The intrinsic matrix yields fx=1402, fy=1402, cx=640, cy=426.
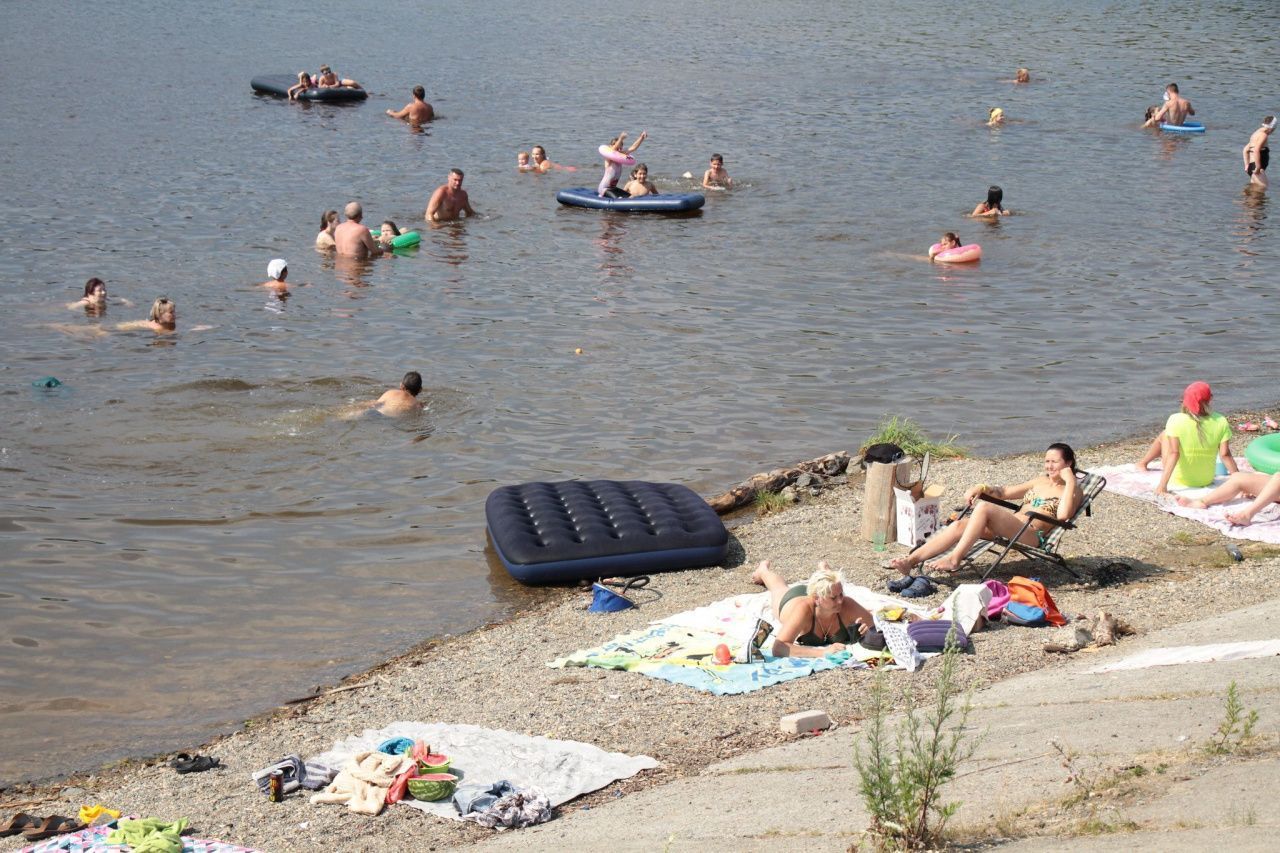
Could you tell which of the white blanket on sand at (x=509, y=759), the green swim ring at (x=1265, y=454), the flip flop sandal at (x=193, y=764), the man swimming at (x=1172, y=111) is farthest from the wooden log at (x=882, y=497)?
the man swimming at (x=1172, y=111)

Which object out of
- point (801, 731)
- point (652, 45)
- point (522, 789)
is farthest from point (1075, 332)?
point (652, 45)

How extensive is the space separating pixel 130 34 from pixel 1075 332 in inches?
1201

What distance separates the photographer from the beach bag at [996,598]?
26.2 feet

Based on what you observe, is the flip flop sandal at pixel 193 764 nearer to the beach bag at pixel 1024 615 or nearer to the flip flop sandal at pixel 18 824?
the flip flop sandal at pixel 18 824

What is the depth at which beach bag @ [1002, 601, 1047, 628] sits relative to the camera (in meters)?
7.88

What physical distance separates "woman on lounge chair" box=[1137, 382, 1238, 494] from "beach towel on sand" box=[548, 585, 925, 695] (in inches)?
111

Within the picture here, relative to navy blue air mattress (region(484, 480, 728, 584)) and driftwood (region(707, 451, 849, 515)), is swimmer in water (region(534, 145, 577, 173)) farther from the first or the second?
navy blue air mattress (region(484, 480, 728, 584))

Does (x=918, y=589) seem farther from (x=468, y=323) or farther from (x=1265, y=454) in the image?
(x=468, y=323)

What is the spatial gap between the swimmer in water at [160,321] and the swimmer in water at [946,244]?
31.4ft

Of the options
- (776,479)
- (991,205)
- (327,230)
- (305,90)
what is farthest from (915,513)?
(305,90)

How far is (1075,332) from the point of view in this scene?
1552 centimetres

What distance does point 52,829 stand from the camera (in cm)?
594

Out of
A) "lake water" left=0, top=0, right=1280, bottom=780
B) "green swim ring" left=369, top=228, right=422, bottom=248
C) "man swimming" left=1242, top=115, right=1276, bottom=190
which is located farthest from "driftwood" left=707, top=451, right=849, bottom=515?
"man swimming" left=1242, top=115, right=1276, bottom=190

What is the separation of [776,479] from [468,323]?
5481mm
